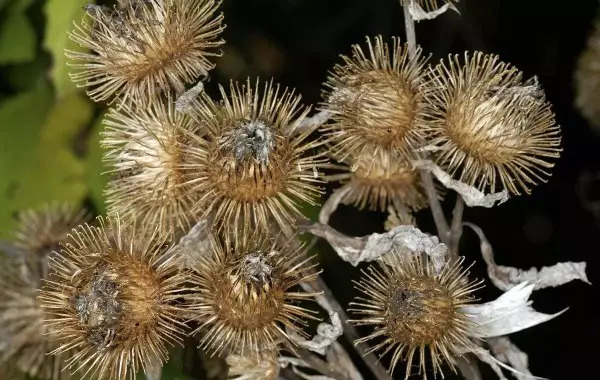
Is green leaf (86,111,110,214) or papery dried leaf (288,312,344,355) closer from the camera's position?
Answer: papery dried leaf (288,312,344,355)

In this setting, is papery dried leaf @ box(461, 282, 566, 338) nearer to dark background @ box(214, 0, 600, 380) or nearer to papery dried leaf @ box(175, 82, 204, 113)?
dark background @ box(214, 0, 600, 380)

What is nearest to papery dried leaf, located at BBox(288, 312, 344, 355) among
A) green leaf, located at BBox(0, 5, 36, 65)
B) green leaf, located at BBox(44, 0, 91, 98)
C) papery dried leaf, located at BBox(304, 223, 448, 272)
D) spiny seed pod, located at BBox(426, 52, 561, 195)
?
papery dried leaf, located at BBox(304, 223, 448, 272)

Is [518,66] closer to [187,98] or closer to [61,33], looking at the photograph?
[187,98]

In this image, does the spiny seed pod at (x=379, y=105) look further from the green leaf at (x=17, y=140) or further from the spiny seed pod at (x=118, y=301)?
the green leaf at (x=17, y=140)

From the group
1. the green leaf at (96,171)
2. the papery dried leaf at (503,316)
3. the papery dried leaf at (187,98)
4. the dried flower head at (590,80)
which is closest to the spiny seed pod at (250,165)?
the papery dried leaf at (187,98)

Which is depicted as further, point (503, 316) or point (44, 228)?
point (44, 228)

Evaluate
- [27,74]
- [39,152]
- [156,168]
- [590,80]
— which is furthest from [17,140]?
[590,80]
